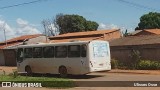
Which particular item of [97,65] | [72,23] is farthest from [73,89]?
[72,23]

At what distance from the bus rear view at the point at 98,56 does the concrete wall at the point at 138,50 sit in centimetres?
992

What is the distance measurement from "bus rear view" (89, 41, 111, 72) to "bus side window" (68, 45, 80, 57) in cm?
111

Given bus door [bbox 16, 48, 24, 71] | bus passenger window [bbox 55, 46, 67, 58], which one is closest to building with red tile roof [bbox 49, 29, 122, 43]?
bus door [bbox 16, 48, 24, 71]

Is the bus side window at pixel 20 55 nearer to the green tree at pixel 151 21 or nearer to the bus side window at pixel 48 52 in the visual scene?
the bus side window at pixel 48 52

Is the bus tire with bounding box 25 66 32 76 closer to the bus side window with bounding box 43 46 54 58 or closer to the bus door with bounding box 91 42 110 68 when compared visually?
the bus side window with bounding box 43 46 54 58

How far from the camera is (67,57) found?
24984 mm

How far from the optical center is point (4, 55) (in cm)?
5753

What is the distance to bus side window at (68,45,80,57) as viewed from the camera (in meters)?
24.2

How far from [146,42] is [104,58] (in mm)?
11478

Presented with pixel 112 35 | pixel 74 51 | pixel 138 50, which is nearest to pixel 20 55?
pixel 74 51

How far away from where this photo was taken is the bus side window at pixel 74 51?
24234 millimetres

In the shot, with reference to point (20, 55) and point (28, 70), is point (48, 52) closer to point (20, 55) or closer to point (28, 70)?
point (28, 70)

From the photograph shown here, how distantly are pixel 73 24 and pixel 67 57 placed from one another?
6473 centimetres

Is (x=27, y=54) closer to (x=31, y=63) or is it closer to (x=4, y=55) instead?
(x=31, y=63)
